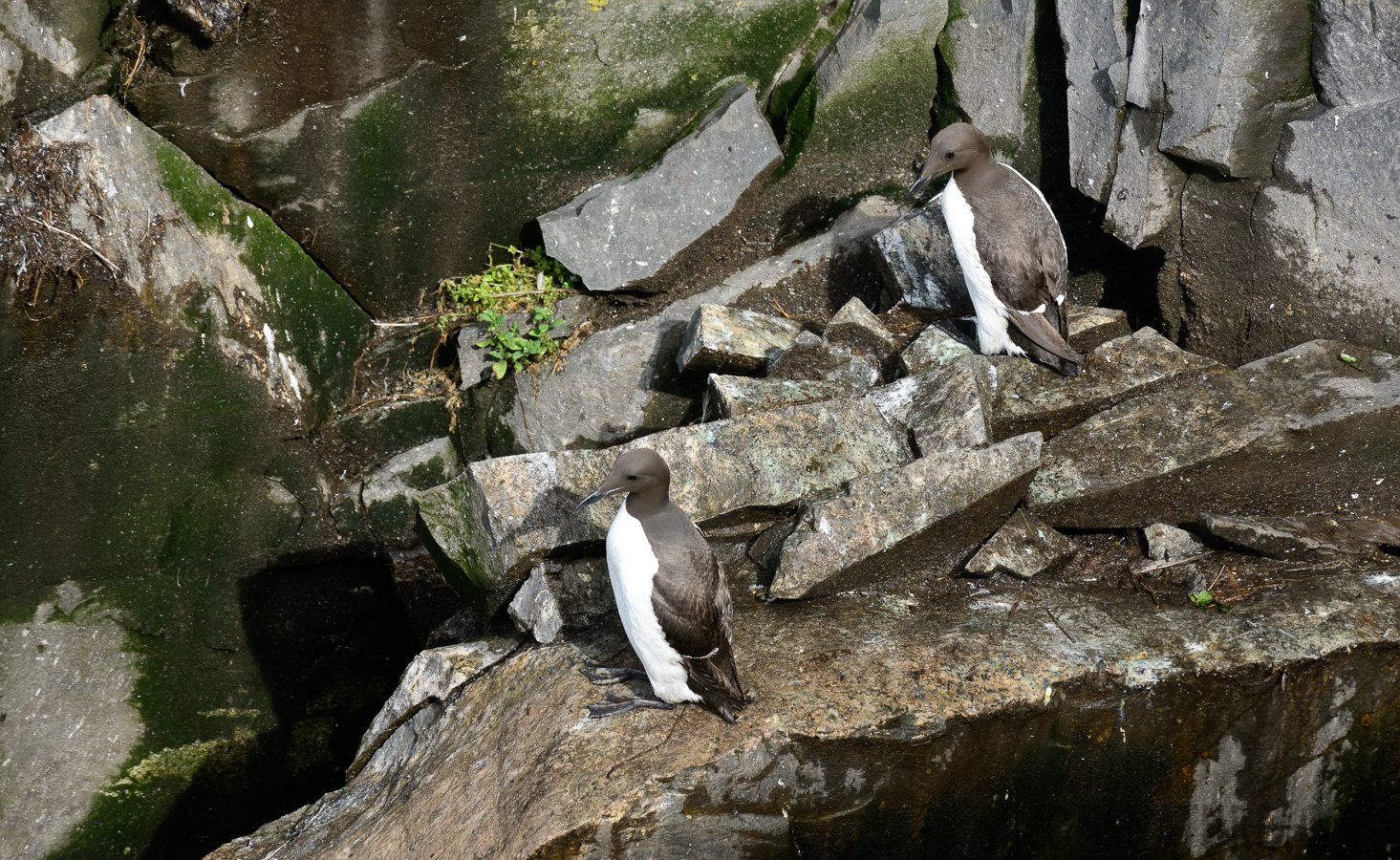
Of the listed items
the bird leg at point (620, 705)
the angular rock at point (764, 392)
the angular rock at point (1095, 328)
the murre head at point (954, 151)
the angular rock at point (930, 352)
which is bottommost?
the bird leg at point (620, 705)

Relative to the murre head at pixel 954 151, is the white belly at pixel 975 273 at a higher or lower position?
lower

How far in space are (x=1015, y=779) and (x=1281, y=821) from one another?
Answer: 1.05 m

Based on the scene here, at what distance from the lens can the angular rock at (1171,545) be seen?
164 inches

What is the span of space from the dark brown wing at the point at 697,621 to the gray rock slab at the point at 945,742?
113 millimetres

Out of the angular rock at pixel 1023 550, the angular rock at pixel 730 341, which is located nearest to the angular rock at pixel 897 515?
the angular rock at pixel 1023 550

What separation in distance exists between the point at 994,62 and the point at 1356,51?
6.11ft

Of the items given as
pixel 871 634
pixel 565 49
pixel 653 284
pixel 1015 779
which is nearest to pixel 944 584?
pixel 871 634

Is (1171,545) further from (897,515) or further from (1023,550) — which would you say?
(897,515)

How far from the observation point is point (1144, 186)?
4.94 meters

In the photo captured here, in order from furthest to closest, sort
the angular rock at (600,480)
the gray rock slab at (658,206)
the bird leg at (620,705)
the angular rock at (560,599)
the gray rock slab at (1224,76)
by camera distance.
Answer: the gray rock slab at (658,206) < the gray rock slab at (1224,76) < the angular rock at (600,480) < the angular rock at (560,599) < the bird leg at (620,705)

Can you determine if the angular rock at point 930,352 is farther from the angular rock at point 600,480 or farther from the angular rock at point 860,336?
the angular rock at point 600,480

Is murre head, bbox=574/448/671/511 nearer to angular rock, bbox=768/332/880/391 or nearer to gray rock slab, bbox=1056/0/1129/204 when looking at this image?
angular rock, bbox=768/332/880/391

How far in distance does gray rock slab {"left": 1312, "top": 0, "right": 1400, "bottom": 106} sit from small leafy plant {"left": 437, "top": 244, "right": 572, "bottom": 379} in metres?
3.83

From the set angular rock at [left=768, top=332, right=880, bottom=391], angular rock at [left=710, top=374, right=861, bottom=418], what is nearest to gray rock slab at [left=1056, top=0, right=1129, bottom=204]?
angular rock at [left=768, top=332, right=880, bottom=391]
